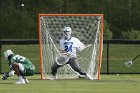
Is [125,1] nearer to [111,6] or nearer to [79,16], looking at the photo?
[111,6]

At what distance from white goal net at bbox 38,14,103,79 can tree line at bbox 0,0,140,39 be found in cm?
3231

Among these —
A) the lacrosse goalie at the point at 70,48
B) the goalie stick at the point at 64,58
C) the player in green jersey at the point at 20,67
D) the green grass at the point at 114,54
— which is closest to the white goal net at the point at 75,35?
the lacrosse goalie at the point at 70,48

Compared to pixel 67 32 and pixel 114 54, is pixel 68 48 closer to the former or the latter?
pixel 67 32

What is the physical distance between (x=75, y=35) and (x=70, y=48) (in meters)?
1.50

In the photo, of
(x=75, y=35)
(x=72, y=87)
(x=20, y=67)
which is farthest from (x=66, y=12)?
(x=72, y=87)

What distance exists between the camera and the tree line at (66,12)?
56531mm

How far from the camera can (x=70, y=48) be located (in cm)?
1966

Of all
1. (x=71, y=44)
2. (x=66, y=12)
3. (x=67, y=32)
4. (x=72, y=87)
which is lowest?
(x=72, y=87)

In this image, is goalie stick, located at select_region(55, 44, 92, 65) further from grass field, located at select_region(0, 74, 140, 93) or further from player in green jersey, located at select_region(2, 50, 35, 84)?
player in green jersey, located at select_region(2, 50, 35, 84)

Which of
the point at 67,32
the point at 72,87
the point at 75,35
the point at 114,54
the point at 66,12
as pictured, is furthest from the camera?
the point at 66,12

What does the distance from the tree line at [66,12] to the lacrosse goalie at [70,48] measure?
33611 mm

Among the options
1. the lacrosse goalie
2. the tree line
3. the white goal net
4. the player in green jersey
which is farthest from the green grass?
the tree line

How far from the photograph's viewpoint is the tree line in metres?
56.5

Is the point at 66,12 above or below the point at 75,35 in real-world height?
below
